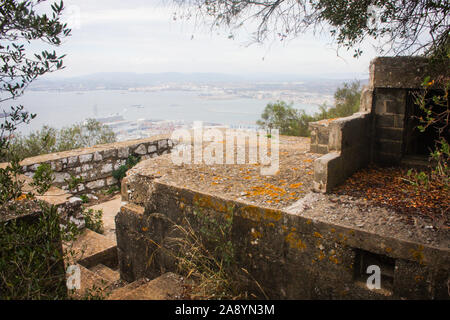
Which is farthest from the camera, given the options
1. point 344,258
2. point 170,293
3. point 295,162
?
point 295,162

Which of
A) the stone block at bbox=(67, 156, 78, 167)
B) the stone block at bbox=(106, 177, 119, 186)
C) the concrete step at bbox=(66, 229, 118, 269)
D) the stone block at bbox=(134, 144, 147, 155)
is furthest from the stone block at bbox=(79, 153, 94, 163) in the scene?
the concrete step at bbox=(66, 229, 118, 269)

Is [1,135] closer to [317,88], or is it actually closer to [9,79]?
[9,79]

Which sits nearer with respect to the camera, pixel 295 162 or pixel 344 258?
pixel 344 258

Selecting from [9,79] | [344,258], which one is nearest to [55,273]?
[9,79]

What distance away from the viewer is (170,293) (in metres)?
3.15

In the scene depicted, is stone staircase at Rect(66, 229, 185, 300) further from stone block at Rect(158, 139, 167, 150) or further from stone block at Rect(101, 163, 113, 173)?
stone block at Rect(158, 139, 167, 150)

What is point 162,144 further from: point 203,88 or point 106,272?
point 203,88

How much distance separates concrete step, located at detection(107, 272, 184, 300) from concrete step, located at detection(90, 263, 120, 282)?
120cm

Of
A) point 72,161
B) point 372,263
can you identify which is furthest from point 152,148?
point 372,263

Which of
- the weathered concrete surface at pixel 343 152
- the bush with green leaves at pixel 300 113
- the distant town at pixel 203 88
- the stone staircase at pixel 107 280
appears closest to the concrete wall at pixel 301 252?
the stone staircase at pixel 107 280

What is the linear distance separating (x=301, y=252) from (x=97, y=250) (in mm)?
3485

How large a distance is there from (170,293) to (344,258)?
1.64m

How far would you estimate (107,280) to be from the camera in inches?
173

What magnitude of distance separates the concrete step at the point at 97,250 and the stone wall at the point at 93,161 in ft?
5.80
